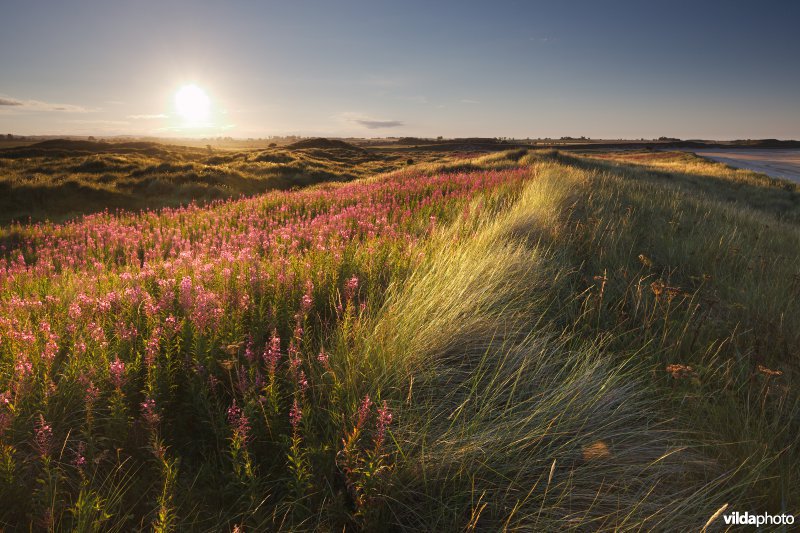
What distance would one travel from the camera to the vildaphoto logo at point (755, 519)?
1.68 metres

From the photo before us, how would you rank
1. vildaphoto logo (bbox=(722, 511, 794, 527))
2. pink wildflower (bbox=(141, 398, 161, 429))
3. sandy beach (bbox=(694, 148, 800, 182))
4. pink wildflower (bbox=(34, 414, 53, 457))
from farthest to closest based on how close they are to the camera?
sandy beach (bbox=(694, 148, 800, 182)) < pink wildflower (bbox=(141, 398, 161, 429)) < vildaphoto logo (bbox=(722, 511, 794, 527)) < pink wildflower (bbox=(34, 414, 53, 457))

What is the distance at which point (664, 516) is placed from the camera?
163 cm

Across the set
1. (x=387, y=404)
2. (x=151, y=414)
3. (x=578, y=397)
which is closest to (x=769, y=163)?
(x=578, y=397)

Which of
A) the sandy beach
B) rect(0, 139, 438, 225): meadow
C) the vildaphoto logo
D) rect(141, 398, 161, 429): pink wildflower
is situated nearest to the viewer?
the vildaphoto logo

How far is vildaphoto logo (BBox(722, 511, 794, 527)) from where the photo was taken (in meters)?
1.68

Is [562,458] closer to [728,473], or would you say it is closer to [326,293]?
[728,473]

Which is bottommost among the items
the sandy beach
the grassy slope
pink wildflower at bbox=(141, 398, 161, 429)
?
the grassy slope

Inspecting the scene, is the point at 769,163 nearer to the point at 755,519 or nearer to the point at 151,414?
the point at 755,519

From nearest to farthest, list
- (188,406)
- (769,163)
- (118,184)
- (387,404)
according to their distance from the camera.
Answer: (387,404)
(188,406)
(118,184)
(769,163)

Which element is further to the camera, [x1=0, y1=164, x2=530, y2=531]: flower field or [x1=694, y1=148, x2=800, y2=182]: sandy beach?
[x1=694, y1=148, x2=800, y2=182]: sandy beach

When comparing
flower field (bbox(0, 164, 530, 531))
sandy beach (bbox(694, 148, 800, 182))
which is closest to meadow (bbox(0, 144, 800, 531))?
flower field (bbox(0, 164, 530, 531))

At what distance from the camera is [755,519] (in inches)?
67.4

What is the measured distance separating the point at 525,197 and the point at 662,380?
19.1 feet

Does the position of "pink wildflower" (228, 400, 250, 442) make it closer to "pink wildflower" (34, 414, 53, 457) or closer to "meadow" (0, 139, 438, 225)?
"pink wildflower" (34, 414, 53, 457)
